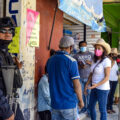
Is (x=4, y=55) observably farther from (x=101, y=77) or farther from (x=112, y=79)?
(x=112, y=79)

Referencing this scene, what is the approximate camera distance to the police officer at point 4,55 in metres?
2.24

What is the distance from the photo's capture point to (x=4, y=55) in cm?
254

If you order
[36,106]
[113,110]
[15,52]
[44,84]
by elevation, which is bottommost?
[113,110]

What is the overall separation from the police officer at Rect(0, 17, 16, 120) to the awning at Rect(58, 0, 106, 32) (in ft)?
3.48

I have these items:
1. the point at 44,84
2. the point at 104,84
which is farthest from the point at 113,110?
the point at 44,84

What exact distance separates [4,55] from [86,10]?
3283mm

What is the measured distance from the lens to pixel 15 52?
3652 mm

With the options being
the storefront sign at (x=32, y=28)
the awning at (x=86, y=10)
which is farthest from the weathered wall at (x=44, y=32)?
A: the awning at (x=86, y=10)

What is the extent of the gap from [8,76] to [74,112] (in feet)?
4.09

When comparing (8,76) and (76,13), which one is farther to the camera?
(76,13)

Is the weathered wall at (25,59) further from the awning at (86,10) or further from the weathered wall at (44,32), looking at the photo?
the awning at (86,10)

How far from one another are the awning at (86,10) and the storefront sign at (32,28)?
60 centimetres

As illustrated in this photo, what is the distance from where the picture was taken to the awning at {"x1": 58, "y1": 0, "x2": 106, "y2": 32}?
3.88 m

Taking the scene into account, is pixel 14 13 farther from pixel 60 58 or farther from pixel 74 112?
pixel 74 112
